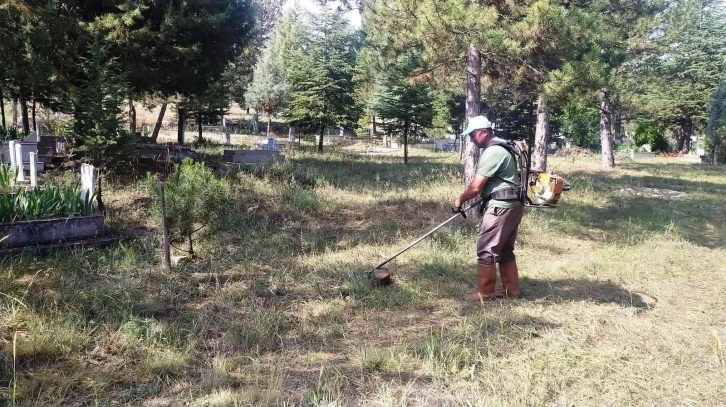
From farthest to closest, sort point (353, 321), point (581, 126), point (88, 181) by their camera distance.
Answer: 1. point (581, 126)
2. point (88, 181)
3. point (353, 321)

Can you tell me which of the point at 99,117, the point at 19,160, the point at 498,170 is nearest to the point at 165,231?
the point at 99,117

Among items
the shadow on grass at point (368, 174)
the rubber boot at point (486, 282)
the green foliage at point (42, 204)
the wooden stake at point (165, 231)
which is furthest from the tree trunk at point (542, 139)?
the green foliage at point (42, 204)

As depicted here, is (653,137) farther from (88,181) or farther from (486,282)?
(88,181)

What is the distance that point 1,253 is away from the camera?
536 centimetres

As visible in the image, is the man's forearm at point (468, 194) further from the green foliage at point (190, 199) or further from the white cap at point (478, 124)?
the green foliage at point (190, 199)

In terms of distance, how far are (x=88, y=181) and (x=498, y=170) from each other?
555 cm

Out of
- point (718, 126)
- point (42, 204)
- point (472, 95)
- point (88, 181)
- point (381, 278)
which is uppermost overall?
point (718, 126)

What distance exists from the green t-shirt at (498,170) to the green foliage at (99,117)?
19.2 ft

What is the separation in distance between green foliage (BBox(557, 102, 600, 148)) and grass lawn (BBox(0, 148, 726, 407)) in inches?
1138

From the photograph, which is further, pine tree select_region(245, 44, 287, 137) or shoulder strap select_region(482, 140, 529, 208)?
pine tree select_region(245, 44, 287, 137)

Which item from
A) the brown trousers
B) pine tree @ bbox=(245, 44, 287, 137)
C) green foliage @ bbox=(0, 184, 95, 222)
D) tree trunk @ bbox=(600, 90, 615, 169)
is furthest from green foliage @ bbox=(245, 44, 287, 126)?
the brown trousers

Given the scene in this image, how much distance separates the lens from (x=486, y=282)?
199 inches

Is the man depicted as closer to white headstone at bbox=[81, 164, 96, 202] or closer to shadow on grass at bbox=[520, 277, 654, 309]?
shadow on grass at bbox=[520, 277, 654, 309]

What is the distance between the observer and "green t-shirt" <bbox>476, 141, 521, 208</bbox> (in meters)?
4.91
